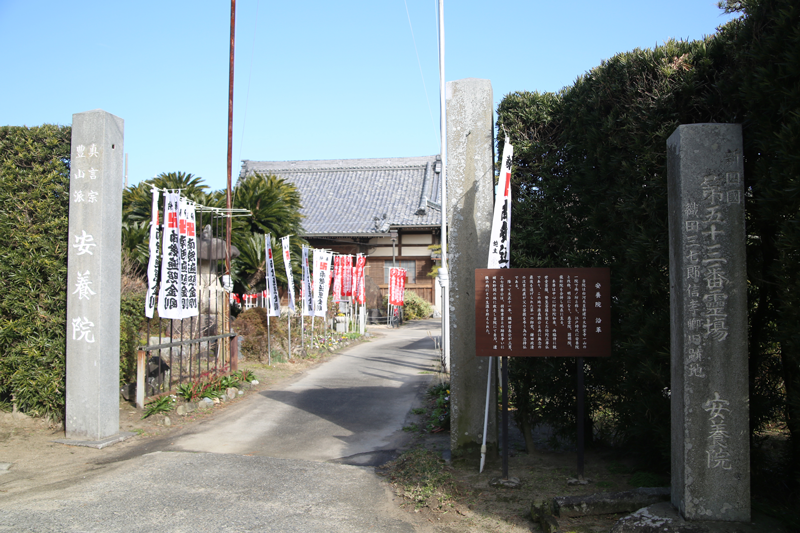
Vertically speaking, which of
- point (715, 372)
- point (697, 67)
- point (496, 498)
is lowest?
point (496, 498)

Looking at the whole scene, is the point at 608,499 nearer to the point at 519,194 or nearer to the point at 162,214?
the point at 519,194

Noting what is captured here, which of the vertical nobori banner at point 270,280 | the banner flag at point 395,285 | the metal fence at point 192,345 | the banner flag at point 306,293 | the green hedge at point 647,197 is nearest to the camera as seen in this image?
the green hedge at point 647,197

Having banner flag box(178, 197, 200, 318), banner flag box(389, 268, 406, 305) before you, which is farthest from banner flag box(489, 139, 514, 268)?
banner flag box(389, 268, 406, 305)

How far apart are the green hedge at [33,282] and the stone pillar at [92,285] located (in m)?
0.28

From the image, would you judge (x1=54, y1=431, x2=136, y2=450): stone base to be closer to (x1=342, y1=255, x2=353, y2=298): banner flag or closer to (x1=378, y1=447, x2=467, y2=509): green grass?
(x1=378, y1=447, x2=467, y2=509): green grass

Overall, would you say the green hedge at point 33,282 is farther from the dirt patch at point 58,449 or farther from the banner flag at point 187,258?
the banner flag at point 187,258

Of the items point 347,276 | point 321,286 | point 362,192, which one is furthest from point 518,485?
point 362,192

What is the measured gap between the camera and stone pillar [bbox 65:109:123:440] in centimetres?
626

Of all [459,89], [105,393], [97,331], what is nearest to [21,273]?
[97,331]

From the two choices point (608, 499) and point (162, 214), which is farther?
point (162, 214)

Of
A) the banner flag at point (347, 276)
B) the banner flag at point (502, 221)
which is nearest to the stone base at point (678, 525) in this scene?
the banner flag at point (502, 221)

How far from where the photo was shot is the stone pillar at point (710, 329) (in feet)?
11.6

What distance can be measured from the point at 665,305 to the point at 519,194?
6.45 ft

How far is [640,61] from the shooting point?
4.57 meters
